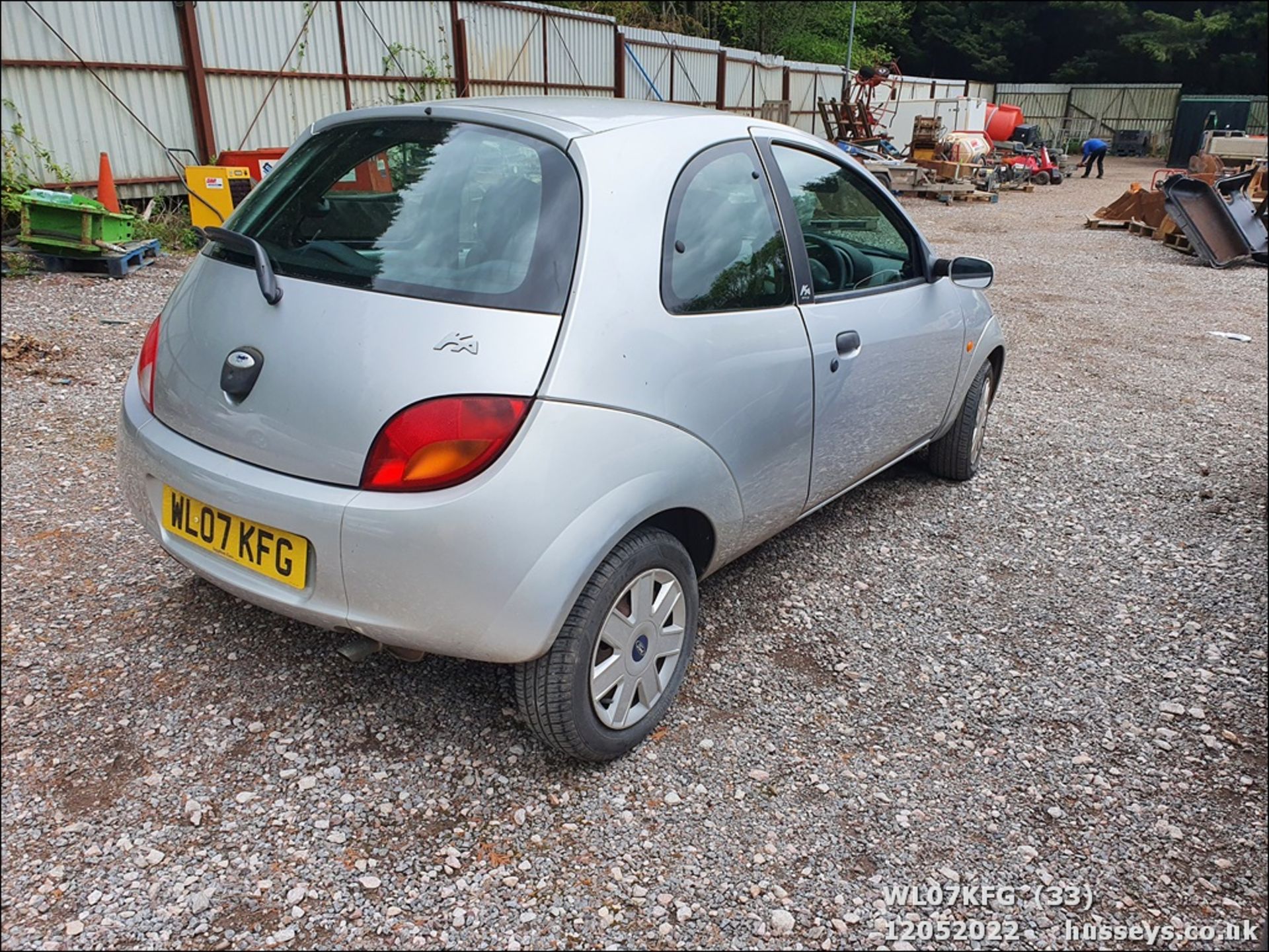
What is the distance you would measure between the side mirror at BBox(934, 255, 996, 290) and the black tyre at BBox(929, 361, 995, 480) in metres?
0.60

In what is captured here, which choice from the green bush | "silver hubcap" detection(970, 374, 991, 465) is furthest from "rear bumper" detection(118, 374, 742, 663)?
the green bush

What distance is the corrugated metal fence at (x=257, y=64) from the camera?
951 centimetres

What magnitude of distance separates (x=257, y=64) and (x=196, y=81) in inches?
39.8

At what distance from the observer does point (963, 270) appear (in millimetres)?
3854

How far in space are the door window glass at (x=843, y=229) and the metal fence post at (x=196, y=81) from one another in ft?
31.6

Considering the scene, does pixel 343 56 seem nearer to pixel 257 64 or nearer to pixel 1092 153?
pixel 257 64

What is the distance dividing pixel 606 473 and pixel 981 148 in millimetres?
23228

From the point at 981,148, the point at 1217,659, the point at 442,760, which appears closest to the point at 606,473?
the point at 442,760

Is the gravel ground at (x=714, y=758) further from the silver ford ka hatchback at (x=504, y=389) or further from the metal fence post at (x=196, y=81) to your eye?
the metal fence post at (x=196, y=81)

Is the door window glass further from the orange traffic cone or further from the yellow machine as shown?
the orange traffic cone

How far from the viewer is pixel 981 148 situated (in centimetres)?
2238

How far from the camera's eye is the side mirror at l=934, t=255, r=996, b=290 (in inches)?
151

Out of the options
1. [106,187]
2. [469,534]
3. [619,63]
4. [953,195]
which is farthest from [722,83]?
[469,534]

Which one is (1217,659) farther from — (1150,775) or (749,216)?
(749,216)
